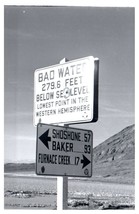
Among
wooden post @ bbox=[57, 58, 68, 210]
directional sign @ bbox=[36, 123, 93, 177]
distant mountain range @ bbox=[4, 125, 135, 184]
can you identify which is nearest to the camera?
directional sign @ bbox=[36, 123, 93, 177]

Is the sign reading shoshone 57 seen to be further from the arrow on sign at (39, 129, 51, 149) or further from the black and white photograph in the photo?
the arrow on sign at (39, 129, 51, 149)

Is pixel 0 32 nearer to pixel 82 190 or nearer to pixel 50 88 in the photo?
pixel 50 88

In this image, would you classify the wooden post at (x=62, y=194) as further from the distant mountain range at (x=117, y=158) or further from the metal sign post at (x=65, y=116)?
the distant mountain range at (x=117, y=158)

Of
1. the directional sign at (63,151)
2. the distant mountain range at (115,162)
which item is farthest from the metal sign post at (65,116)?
the distant mountain range at (115,162)

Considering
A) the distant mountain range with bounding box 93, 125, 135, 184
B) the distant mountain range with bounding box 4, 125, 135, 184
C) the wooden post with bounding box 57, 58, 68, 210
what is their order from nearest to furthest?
the wooden post with bounding box 57, 58, 68, 210 < the distant mountain range with bounding box 4, 125, 135, 184 < the distant mountain range with bounding box 93, 125, 135, 184

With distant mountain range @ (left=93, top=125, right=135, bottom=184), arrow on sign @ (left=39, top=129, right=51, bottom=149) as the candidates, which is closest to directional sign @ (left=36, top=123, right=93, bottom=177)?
arrow on sign @ (left=39, top=129, right=51, bottom=149)

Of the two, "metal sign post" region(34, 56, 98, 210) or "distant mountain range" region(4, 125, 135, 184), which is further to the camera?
"distant mountain range" region(4, 125, 135, 184)

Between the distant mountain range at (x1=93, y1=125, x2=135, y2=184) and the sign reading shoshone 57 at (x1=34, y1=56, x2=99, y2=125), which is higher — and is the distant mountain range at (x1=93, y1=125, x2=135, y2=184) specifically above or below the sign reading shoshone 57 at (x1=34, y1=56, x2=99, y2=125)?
below

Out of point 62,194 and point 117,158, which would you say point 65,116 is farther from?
point 117,158
